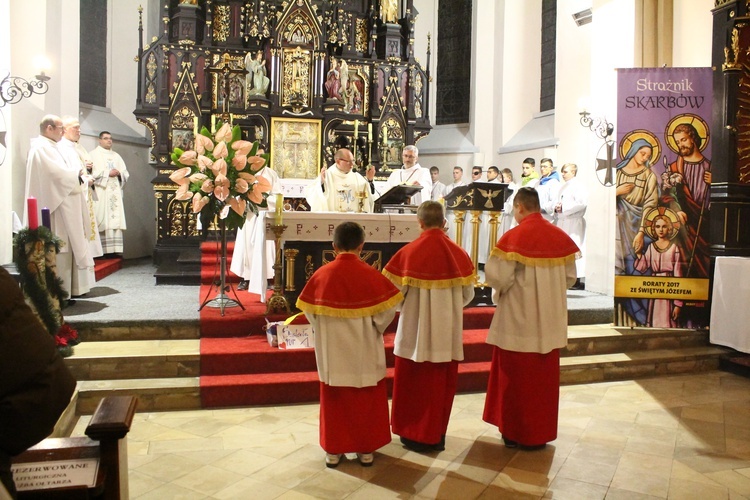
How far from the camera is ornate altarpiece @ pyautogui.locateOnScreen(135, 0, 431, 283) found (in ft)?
34.5

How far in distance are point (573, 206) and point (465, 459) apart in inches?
235

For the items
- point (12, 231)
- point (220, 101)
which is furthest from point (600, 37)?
point (12, 231)

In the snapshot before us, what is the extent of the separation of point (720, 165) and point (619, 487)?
468 cm

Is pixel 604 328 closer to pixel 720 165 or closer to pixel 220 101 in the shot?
A: pixel 720 165

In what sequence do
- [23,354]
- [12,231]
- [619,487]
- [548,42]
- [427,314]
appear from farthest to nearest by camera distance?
[548,42] → [12,231] → [427,314] → [619,487] → [23,354]

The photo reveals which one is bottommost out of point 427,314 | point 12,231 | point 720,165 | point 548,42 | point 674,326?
point 674,326

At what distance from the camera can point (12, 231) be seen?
300 inches

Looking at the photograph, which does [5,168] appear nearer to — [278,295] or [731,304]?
[278,295]

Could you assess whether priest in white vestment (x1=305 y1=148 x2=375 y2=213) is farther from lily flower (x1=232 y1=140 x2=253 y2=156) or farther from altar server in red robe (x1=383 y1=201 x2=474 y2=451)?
altar server in red robe (x1=383 y1=201 x2=474 y2=451)

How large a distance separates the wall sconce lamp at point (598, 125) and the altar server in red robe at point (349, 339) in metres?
5.49

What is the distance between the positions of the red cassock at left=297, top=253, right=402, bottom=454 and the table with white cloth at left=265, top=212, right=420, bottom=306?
2.48 m

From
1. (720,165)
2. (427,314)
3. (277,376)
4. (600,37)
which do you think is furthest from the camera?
(600,37)

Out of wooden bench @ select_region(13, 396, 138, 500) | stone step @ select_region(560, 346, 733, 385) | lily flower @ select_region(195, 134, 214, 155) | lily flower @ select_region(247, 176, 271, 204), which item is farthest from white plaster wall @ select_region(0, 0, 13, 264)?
stone step @ select_region(560, 346, 733, 385)

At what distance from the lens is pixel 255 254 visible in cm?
722
